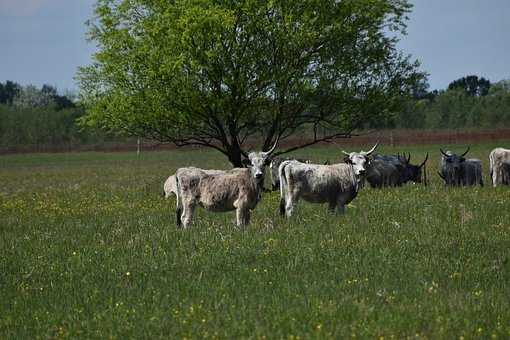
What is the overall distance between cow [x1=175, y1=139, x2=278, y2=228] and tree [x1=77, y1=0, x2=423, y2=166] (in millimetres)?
8572

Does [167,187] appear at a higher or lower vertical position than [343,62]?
lower

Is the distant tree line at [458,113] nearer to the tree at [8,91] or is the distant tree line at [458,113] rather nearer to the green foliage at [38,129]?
the green foliage at [38,129]

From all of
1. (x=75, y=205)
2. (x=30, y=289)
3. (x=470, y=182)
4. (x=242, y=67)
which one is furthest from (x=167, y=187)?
(x=30, y=289)

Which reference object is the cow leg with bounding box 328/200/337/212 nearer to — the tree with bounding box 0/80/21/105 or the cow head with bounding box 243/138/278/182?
the cow head with bounding box 243/138/278/182

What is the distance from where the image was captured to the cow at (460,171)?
23.8 metres

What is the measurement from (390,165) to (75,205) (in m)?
9.82

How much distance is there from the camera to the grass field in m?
7.98

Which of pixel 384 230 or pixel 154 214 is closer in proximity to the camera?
pixel 384 230

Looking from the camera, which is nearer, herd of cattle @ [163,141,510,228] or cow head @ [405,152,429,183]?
herd of cattle @ [163,141,510,228]

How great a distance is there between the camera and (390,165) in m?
24.2

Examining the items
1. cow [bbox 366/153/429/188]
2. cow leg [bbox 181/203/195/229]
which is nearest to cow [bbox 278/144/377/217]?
cow leg [bbox 181/203/195/229]

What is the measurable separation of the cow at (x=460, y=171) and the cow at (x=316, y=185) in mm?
8213

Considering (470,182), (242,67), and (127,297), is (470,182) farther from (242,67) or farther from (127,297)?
(127,297)

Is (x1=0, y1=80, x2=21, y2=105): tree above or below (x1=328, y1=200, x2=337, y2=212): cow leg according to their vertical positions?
above
